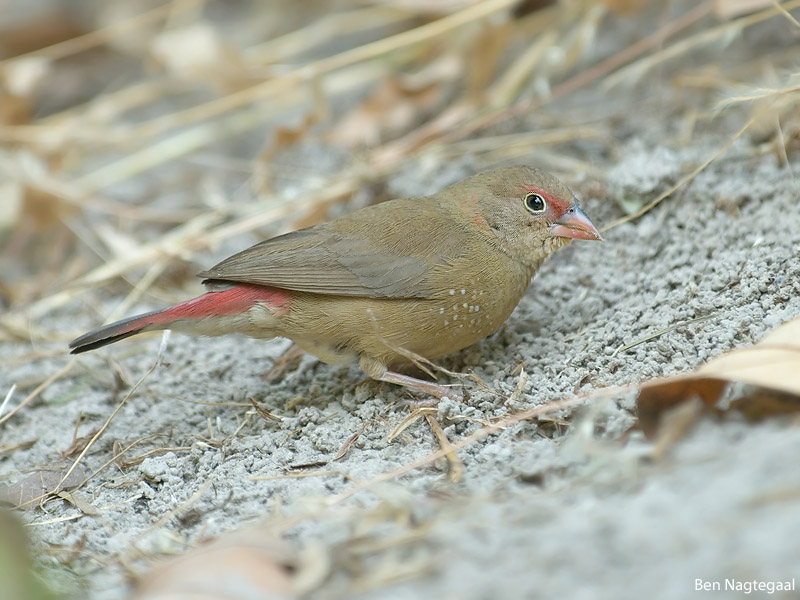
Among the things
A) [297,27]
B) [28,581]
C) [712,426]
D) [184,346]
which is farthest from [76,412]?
[297,27]

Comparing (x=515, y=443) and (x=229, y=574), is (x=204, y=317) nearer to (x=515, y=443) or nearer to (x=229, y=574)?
(x=515, y=443)

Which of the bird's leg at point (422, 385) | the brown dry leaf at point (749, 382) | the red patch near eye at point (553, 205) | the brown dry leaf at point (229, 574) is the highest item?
the red patch near eye at point (553, 205)

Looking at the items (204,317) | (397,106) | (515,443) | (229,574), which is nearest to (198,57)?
(397,106)

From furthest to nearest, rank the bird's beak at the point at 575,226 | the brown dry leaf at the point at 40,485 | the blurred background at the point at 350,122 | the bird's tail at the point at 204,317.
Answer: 1. the blurred background at the point at 350,122
2. the bird's beak at the point at 575,226
3. the bird's tail at the point at 204,317
4. the brown dry leaf at the point at 40,485

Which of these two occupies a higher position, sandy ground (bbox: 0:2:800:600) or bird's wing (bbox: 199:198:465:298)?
bird's wing (bbox: 199:198:465:298)

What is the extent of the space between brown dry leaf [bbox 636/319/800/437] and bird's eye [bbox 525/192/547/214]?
3.83 ft

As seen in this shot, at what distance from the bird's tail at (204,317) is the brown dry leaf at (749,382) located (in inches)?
58.4

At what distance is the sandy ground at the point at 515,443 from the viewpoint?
1.63 metres

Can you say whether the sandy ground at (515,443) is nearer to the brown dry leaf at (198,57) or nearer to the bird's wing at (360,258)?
the bird's wing at (360,258)

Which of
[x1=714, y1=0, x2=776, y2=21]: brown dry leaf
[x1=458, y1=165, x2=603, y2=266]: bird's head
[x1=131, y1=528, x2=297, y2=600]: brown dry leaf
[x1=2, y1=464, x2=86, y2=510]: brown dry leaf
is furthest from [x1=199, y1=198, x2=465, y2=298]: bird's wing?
[x1=714, y1=0, x2=776, y2=21]: brown dry leaf

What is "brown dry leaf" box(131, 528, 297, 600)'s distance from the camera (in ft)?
5.60

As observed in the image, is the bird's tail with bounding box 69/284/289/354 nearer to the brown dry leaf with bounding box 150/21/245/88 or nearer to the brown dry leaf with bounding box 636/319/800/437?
the brown dry leaf with bounding box 636/319/800/437

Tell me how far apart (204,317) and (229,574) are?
5.02 ft

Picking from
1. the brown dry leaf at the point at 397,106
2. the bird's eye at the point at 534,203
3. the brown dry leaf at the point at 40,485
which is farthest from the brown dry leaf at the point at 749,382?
the brown dry leaf at the point at 397,106
